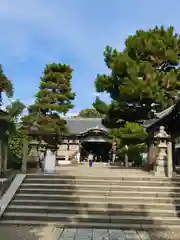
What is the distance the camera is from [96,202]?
7.16 metres

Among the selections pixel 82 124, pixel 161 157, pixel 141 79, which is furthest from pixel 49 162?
pixel 82 124

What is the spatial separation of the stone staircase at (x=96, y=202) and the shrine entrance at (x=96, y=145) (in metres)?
20.4

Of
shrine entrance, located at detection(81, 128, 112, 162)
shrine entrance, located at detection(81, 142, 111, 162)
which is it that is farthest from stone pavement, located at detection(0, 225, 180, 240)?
shrine entrance, located at detection(81, 142, 111, 162)

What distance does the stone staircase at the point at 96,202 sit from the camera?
6.37 meters

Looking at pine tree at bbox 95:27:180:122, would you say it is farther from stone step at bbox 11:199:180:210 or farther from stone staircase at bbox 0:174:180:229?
stone step at bbox 11:199:180:210

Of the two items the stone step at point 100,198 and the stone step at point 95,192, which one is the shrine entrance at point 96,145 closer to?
the stone step at point 95,192

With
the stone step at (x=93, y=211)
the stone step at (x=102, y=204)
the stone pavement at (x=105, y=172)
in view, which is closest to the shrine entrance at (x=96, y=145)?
the stone pavement at (x=105, y=172)

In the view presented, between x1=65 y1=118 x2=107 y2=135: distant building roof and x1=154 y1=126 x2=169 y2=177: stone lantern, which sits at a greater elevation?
x1=65 y1=118 x2=107 y2=135: distant building roof

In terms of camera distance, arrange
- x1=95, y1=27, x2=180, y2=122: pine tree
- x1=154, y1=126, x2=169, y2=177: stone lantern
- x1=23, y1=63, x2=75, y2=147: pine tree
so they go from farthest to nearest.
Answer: x1=23, y1=63, x2=75, y2=147: pine tree → x1=95, y1=27, x2=180, y2=122: pine tree → x1=154, y1=126, x2=169, y2=177: stone lantern

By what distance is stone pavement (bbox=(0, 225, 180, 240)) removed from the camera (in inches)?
208

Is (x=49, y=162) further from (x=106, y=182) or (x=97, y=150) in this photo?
(x=97, y=150)

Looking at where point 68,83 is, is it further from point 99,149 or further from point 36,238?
point 36,238

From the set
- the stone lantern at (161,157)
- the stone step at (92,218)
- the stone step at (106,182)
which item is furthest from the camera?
the stone lantern at (161,157)

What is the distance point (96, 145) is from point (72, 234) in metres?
25.6
